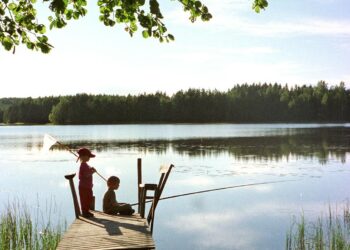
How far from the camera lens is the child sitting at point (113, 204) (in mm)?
10719

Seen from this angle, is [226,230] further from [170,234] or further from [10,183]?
[10,183]

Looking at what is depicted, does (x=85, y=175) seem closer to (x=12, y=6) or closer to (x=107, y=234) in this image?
(x=107, y=234)

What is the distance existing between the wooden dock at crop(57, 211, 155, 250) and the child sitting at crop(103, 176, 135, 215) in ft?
1.14

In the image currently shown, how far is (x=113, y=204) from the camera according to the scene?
10.8m

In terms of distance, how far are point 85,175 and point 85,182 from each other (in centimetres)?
20

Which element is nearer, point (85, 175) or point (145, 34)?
point (145, 34)

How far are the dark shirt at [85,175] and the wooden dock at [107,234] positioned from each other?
0.83 metres

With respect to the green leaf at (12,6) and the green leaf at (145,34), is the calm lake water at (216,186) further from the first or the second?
the green leaf at (145,34)

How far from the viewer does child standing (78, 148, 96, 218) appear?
413 inches

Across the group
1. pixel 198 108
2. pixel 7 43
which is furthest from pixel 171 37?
pixel 198 108

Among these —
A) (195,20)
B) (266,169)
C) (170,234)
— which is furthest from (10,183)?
(195,20)

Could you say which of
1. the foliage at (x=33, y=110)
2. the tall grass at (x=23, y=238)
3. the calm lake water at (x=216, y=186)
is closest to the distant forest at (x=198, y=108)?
the foliage at (x=33, y=110)

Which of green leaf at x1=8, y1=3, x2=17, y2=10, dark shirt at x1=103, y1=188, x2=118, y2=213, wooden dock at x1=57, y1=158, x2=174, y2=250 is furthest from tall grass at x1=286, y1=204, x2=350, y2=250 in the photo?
green leaf at x1=8, y1=3, x2=17, y2=10

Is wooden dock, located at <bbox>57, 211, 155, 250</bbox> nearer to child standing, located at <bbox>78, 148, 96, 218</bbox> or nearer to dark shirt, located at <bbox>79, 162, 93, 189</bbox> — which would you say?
child standing, located at <bbox>78, 148, 96, 218</bbox>
